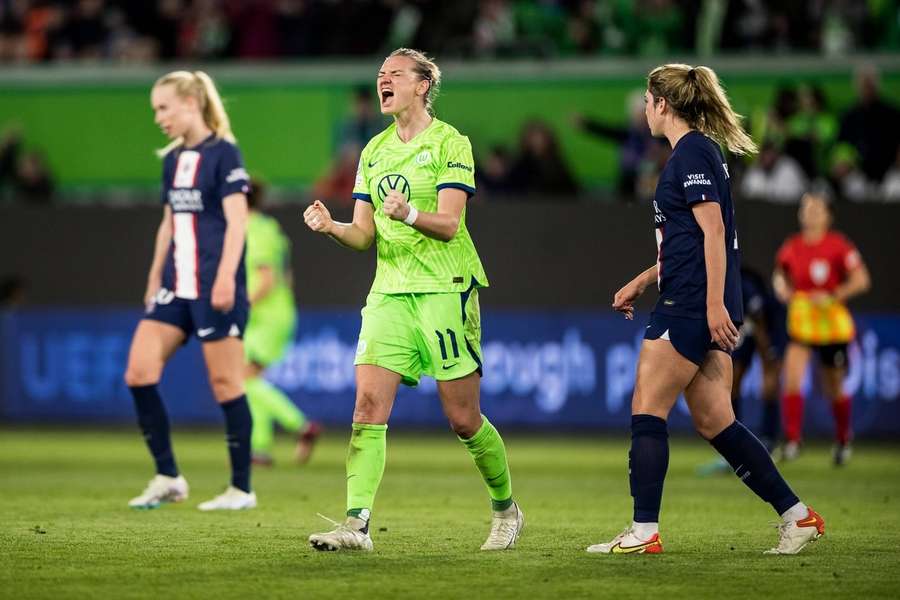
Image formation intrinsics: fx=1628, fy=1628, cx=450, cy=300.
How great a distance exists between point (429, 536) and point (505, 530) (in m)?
0.64

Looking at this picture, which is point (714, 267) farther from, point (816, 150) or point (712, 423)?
point (816, 150)

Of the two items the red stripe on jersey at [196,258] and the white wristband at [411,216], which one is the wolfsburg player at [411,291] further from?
the red stripe on jersey at [196,258]

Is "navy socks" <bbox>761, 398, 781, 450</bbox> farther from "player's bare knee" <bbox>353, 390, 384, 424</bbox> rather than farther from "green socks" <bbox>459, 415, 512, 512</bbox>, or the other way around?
"player's bare knee" <bbox>353, 390, 384, 424</bbox>

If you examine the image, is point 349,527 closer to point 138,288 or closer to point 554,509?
point 554,509

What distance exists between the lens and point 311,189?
20.2 metres

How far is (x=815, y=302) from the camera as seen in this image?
14.6 meters

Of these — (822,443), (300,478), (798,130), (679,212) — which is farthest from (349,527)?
(798,130)

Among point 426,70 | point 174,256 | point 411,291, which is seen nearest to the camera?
point 411,291

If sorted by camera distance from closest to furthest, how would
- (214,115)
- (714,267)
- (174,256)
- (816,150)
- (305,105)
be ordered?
(714,267) → (174,256) → (214,115) → (816,150) → (305,105)

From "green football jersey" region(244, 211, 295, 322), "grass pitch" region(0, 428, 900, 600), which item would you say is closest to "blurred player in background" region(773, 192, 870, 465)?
"grass pitch" region(0, 428, 900, 600)

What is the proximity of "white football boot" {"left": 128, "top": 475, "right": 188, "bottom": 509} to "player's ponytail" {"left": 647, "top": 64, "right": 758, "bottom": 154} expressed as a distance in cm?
410

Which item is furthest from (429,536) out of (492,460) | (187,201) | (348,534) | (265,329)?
(265,329)

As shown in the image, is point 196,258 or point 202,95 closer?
point 196,258

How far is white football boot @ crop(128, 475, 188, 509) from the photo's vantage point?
980 cm
